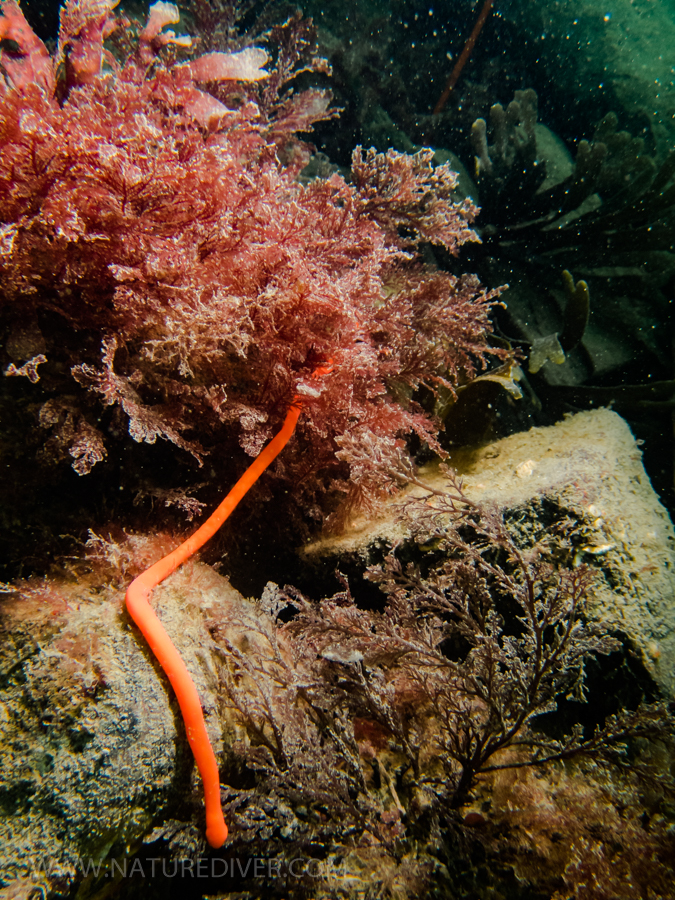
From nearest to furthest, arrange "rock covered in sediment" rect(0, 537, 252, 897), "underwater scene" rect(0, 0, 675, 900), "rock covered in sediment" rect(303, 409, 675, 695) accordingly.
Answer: "rock covered in sediment" rect(0, 537, 252, 897)
"underwater scene" rect(0, 0, 675, 900)
"rock covered in sediment" rect(303, 409, 675, 695)

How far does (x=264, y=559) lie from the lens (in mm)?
2891

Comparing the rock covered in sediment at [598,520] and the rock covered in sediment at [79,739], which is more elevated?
the rock covered in sediment at [598,520]

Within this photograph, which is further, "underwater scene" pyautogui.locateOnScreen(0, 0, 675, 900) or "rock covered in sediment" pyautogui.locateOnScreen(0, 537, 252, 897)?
"underwater scene" pyautogui.locateOnScreen(0, 0, 675, 900)

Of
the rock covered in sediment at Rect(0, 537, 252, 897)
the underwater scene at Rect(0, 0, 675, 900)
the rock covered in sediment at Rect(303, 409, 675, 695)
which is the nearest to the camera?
the rock covered in sediment at Rect(0, 537, 252, 897)

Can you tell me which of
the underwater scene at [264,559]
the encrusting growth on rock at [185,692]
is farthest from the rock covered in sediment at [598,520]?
the encrusting growth on rock at [185,692]

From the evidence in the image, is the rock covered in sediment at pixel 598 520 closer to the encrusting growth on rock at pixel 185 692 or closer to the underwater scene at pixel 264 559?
the underwater scene at pixel 264 559

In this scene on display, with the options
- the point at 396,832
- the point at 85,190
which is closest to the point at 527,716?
the point at 396,832

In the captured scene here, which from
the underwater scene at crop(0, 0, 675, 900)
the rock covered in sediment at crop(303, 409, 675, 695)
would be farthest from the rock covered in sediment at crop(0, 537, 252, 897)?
the rock covered in sediment at crop(303, 409, 675, 695)

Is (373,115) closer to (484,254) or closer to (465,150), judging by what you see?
(465,150)

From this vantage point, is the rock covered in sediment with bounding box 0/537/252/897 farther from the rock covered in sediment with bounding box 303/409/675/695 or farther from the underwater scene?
the rock covered in sediment with bounding box 303/409/675/695

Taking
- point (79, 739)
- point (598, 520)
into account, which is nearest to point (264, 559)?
point (79, 739)

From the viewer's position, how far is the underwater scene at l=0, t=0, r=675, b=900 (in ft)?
5.27

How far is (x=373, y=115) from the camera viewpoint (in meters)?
5.48

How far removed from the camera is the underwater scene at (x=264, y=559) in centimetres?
161
